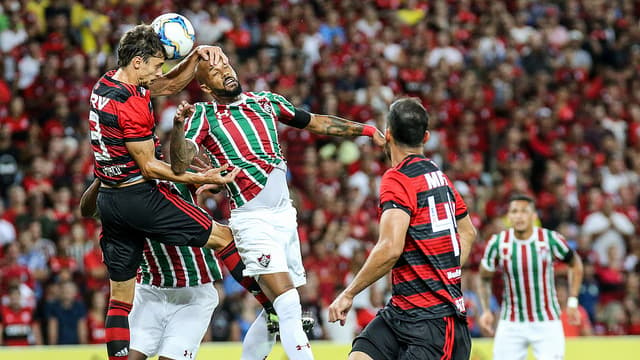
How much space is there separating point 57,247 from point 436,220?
7851 millimetres

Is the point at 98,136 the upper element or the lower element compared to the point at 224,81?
lower

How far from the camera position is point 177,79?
24.7 ft

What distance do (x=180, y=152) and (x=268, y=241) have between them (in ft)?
2.85

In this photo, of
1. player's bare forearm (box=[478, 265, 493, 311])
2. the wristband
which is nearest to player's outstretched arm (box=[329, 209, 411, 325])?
the wristband

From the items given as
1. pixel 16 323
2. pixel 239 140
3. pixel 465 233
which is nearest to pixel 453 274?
pixel 465 233

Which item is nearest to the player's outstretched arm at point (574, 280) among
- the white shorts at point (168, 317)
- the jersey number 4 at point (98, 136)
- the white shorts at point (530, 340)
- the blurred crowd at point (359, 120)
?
the white shorts at point (530, 340)

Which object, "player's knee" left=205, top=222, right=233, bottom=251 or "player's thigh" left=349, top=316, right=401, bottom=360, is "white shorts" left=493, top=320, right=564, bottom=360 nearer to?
"player's knee" left=205, top=222, right=233, bottom=251

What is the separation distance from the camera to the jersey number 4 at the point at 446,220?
19.5 ft

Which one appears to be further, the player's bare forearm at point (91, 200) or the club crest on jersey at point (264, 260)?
the player's bare forearm at point (91, 200)

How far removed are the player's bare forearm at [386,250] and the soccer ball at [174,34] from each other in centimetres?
230

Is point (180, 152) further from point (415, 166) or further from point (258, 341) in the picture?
point (415, 166)

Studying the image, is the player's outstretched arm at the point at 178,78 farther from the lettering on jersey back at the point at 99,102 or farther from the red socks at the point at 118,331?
the red socks at the point at 118,331

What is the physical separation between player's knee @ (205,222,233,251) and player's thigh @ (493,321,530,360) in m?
3.90

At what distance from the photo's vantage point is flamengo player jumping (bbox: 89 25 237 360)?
6.79 meters
